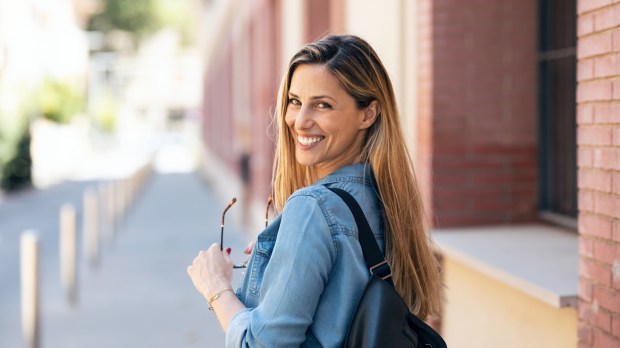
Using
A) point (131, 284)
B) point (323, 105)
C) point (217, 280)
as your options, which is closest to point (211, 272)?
point (217, 280)

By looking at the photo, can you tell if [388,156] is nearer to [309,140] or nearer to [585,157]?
[309,140]

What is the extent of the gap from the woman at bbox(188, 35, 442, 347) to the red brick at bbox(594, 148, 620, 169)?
94 centimetres

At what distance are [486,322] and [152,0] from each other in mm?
64118

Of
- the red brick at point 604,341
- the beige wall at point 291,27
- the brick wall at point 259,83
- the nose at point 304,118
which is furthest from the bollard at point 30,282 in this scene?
the nose at point 304,118

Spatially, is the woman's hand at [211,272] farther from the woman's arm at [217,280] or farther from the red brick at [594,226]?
the red brick at [594,226]

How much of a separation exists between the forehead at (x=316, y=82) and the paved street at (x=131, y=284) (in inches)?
207

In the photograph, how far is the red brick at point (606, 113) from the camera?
293 cm

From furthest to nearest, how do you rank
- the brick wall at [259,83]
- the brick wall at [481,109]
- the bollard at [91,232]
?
the brick wall at [259,83] < the bollard at [91,232] < the brick wall at [481,109]

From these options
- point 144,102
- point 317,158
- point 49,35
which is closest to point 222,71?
point 49,35

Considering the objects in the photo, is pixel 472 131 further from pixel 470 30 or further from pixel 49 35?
pixel 49 35

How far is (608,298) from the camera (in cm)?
298

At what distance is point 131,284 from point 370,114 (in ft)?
27.8

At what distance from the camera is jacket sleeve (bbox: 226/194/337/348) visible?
199 cm

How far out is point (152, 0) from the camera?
65.9 m
